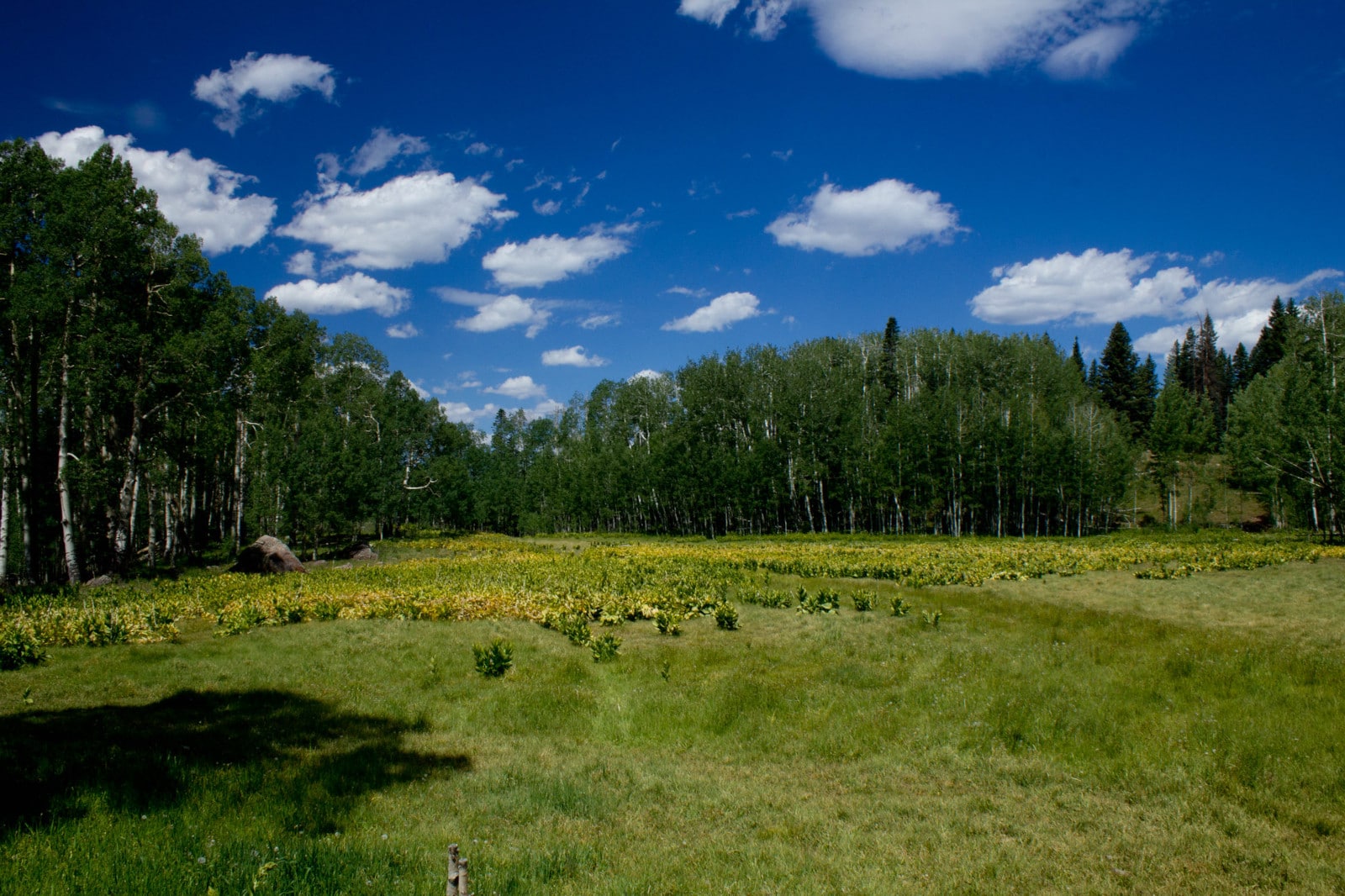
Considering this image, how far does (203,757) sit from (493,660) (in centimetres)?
528

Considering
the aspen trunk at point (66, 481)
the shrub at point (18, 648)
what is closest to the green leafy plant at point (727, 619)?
the shrub at point (18, 648)

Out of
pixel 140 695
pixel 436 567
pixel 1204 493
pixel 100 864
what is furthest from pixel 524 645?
→ pixel 1204 493

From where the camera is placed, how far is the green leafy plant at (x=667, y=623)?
627 inches

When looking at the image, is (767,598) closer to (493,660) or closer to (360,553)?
(493,660)

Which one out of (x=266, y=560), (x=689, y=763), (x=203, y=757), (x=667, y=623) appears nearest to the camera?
(x=203, y=757)

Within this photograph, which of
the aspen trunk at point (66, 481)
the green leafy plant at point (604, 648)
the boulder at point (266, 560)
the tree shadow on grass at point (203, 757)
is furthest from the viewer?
the boulder at point (266, 560)

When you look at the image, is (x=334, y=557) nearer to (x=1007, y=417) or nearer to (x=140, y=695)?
(x=140, y=695)

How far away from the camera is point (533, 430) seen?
94312mm

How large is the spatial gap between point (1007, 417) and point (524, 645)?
60.1m

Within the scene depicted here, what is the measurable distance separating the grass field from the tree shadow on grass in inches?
1.8

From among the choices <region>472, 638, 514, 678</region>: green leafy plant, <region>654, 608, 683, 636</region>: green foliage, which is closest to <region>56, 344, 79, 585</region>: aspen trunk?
<region>472, 638, 514, 678</region>: green leafy plant

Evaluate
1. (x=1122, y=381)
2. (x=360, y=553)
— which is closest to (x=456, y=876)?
(x=360, y=553)

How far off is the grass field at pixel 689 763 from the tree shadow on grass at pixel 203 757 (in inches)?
1.8

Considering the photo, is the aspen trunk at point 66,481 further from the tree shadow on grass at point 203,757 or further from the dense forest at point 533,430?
the tree shadow on grass at point 203,757
